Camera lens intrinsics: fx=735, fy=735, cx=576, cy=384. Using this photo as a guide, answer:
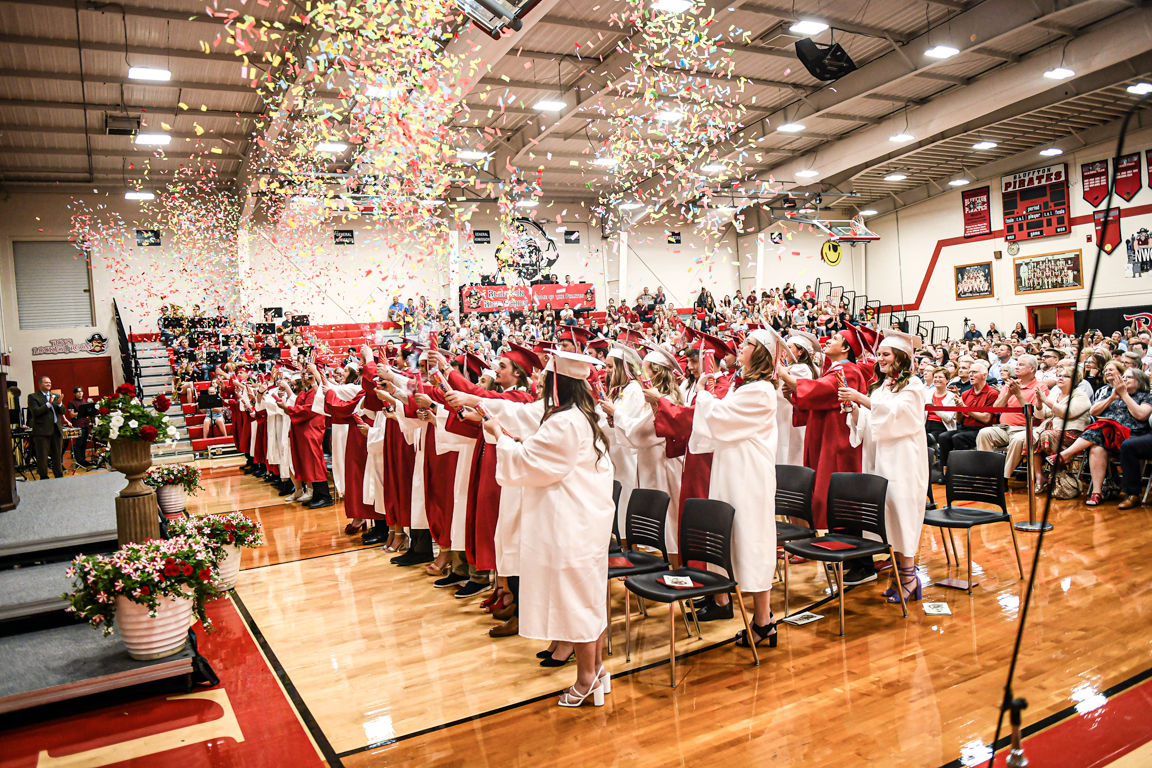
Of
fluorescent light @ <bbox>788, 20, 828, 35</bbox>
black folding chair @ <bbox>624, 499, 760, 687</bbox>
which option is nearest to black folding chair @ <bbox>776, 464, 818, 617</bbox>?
black folding chair @ <bbox>624, 499, 760, 687</bbox>

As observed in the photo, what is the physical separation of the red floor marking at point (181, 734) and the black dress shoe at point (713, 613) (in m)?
2.53

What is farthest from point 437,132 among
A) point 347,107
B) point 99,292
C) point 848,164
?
point 99,292

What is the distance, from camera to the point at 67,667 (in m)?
3.96

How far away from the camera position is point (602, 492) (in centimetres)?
372

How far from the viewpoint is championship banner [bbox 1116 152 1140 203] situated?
1866 cm

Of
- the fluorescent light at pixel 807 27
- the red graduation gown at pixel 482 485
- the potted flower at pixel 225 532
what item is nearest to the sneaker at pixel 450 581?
the red graduation gown at pixel 482 485

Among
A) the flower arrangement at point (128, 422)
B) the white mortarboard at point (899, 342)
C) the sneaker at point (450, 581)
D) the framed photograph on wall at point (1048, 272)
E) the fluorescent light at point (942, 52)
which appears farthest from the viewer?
the framed photograph on wall at point (1048, 272)

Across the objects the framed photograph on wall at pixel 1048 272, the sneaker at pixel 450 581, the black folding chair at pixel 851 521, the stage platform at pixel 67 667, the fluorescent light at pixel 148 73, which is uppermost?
the fluorescent light at pixel 148 73

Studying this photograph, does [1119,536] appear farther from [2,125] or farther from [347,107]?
[2,125]

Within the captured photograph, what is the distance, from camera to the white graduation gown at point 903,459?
497 cm

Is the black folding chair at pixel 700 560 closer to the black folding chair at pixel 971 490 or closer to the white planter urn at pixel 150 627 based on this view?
the black folding chair at pixel 971 490

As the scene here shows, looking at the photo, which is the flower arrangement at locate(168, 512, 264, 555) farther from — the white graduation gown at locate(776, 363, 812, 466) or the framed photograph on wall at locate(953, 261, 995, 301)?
the framed photograph on wall at locate(953, 261, 995, 301)

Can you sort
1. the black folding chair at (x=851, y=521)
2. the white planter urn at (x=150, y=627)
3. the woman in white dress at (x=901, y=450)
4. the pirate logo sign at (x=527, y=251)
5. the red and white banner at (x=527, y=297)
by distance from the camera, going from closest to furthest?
the white planter urn at (x=150, y=627), the black folding chair at (x=851, y=521), the woman in white dress at (x=901, y=450), the red and white banner at (x=527, y=297), the pirate logo sign at (x=527, y=251)

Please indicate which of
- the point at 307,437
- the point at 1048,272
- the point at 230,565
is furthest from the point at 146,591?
the point at 1048,272
